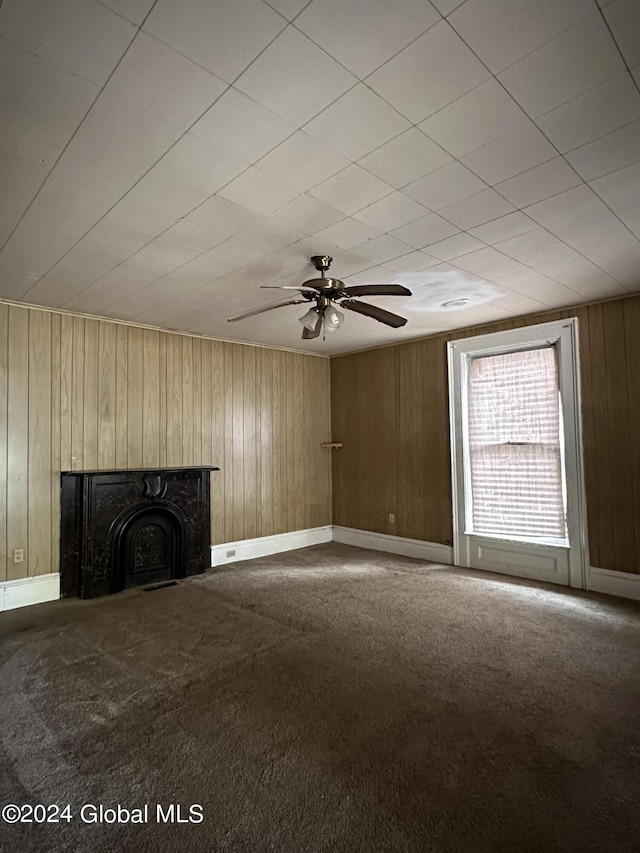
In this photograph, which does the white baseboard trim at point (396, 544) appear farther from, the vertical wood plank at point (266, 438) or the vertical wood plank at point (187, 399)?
the vertical wood plank at point (187, 399)

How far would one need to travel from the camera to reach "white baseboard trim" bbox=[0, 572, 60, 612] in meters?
3.87

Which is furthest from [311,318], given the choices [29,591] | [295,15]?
[29,591]

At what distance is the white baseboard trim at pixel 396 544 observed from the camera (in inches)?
208

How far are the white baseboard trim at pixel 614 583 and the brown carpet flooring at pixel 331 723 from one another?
1.12ft

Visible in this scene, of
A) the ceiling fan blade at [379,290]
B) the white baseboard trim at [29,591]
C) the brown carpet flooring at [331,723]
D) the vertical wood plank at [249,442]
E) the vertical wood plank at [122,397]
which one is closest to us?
the brown carpet flooring at [331,723]

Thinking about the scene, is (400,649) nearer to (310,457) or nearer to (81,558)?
(81,558)

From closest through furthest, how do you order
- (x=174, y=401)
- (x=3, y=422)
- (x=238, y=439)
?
1. (x=3, y=422)
2. (x=174, y=401)
3. (x=238, y=439)

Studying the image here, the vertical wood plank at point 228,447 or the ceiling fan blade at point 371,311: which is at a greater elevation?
the ceiling fan blade at point 371,311

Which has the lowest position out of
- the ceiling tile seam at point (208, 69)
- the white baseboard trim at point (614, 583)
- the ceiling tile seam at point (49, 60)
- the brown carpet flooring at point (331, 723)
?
the brown carpet flooring at point (331, 723)

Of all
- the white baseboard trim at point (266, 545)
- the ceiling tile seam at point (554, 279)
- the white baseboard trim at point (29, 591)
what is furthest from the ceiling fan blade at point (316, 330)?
the white baseboard trim at point (29, 591)

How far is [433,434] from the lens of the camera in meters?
5.43

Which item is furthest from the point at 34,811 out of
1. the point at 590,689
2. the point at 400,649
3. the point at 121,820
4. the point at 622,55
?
the point at 622,55

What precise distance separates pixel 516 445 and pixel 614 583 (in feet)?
4.91

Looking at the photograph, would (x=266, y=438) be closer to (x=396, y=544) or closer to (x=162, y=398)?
(x=162, y=398)
